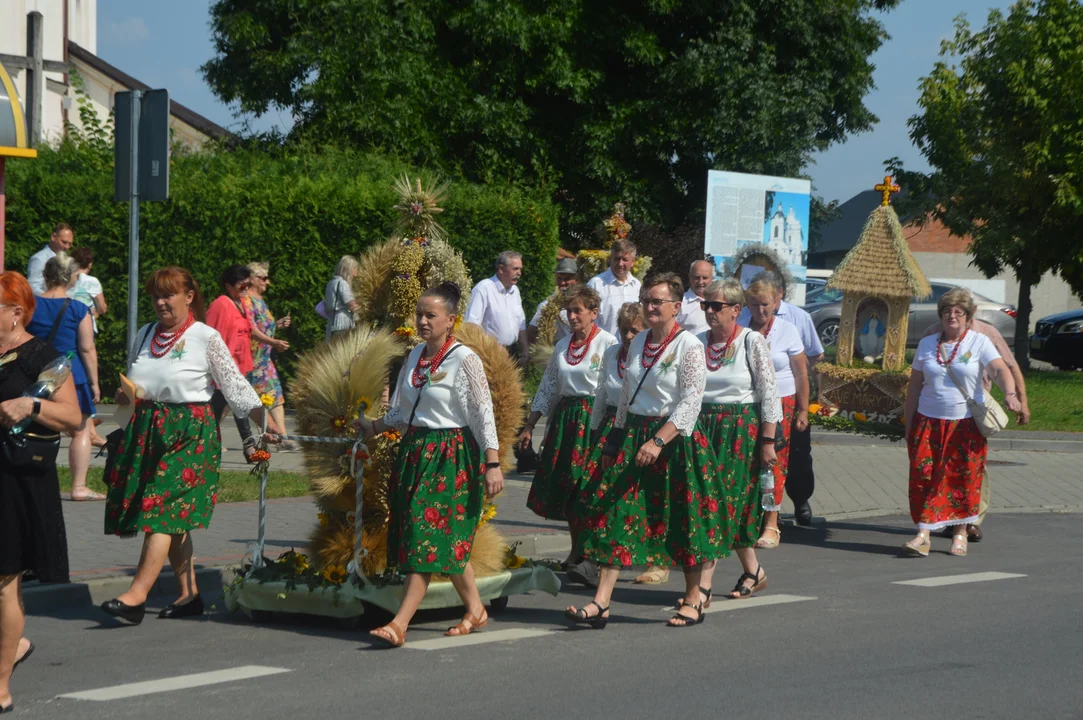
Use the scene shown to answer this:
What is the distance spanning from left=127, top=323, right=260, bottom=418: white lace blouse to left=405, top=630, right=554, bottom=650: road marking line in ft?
4.86

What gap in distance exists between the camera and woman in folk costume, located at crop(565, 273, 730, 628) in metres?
7.29

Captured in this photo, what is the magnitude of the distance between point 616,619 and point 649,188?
66.8 ft

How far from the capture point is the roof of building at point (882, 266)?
17719mm

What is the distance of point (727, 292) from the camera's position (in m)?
7.85

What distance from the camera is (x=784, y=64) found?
2817cm

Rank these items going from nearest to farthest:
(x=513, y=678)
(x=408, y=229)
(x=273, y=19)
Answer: (x=513, y=678) < (x=408, y=229) < (x=273, y=19)

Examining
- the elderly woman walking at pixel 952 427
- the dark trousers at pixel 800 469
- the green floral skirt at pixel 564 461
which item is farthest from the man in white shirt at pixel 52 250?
the elderly woman walking at pixel 952 427

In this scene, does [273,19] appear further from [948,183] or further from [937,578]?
[937,578]

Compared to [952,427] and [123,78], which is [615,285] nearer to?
[952,427]

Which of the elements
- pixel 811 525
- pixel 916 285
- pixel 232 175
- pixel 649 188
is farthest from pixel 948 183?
pixel 811 525

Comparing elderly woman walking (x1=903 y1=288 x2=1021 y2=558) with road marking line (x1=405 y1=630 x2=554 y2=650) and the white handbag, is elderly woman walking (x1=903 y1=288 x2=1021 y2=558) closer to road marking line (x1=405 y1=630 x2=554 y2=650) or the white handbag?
the white handbag

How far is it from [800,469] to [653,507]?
3.87 m

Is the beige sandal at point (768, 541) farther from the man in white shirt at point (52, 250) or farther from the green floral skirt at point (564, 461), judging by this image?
the man in white shirt at point (52, 250)

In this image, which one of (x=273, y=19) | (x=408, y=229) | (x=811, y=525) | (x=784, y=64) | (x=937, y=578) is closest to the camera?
(x=408, y=229)
